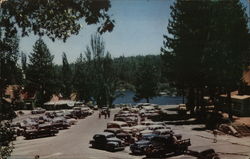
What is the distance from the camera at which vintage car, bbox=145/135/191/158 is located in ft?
92.9

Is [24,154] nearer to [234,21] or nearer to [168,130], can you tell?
[168,130]

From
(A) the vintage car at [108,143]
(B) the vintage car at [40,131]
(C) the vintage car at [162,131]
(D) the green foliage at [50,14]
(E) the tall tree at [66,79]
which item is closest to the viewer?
(D) the green foliage at [50,14]

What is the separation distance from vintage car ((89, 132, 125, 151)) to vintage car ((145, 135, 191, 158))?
4.33 meters

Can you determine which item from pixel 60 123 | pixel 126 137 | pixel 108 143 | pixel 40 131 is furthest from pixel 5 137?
pixel 60 123

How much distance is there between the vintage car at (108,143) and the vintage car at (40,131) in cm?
1011

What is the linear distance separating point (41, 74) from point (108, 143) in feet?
229

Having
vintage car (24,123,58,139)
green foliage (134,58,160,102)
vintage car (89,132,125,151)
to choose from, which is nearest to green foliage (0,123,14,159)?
vintage car (89,132,125,151)

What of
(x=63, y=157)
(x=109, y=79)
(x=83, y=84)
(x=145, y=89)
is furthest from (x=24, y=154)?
(x=83, y=84)

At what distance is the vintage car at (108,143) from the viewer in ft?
106

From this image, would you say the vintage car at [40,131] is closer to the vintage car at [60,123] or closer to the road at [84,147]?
the road at [84,147]

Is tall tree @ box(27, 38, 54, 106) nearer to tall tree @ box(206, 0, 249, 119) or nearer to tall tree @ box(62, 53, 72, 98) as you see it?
tall tree @ box(62, 53, 72, 98)

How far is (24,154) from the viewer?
105ft

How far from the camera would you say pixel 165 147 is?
28438mm

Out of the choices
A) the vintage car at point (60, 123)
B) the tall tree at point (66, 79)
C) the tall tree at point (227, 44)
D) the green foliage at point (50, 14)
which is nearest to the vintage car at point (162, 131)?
the tall tree at point (227, 44)
